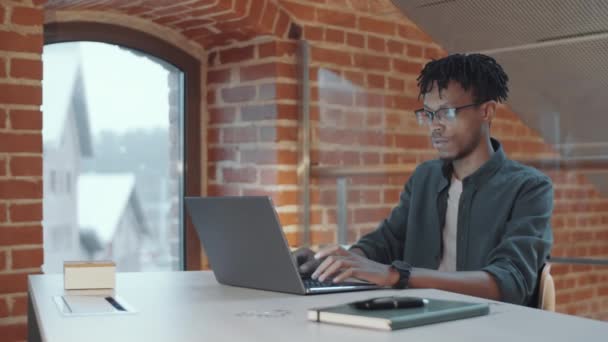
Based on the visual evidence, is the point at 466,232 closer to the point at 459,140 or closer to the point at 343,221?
the point at 459,140

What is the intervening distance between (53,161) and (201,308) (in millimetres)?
2036

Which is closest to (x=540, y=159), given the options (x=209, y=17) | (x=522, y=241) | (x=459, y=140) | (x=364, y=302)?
(x=459, y=140)

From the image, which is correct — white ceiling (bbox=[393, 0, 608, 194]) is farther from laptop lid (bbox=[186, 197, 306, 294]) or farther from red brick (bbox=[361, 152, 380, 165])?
laptop lid (bbox=[186, 197, 306, 294])

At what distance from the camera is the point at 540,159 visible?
3.03 m

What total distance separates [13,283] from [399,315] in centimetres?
190

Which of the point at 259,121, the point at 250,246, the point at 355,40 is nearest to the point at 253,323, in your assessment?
the point at 250,246

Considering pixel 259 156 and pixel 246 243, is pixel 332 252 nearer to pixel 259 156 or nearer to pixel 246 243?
pixel 246 243

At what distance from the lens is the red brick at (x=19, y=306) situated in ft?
9.61

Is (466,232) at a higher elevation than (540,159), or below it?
below

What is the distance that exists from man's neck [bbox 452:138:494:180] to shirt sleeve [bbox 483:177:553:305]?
0.22 meters

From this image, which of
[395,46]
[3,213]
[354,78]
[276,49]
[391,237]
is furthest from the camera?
[395,46]

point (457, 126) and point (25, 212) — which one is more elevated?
point (457, 126)

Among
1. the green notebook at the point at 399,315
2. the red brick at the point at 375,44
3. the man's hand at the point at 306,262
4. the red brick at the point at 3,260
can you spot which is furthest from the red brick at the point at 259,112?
the green notebook at the point at 399,315

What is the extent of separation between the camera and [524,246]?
6.91 feet
